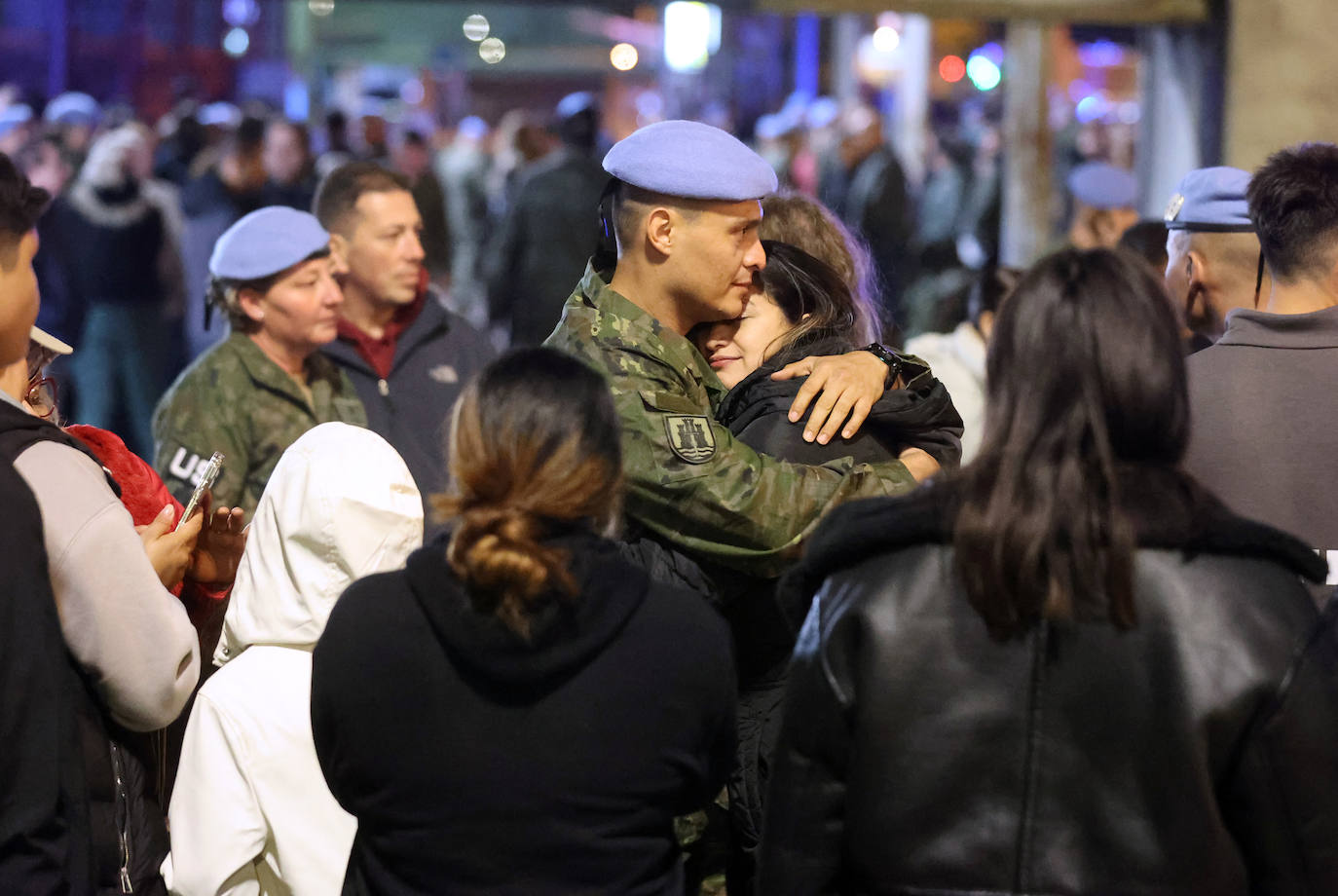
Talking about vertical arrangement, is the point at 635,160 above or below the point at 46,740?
above

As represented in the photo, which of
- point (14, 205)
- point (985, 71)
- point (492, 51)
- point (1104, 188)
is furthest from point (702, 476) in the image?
point (492, 51)

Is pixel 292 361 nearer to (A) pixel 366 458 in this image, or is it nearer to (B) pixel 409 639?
(A) pixel 366 458

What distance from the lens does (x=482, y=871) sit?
2.14m

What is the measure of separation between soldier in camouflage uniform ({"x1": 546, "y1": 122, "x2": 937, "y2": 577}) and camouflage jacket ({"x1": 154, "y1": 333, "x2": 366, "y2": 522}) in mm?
1911

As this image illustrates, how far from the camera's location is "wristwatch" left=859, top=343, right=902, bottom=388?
312 centimetres

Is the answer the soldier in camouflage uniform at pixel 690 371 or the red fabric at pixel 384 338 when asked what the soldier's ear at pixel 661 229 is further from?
the red fabric at pixel 384 338

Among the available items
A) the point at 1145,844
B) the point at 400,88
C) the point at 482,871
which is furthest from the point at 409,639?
the point at 400,88

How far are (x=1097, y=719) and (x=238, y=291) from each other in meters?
3.69

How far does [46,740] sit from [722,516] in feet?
4.07

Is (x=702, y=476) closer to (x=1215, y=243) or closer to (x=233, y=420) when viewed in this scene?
(x=1215, y=243)

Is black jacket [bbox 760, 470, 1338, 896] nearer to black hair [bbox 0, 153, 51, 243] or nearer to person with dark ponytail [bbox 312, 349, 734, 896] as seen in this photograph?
person with dark ponytail [bbox 312, 349, 734, 896]

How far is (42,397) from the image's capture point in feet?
10.2

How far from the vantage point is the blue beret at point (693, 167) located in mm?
3055

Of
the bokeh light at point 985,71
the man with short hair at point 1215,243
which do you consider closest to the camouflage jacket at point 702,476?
the man with short hair at point 1215,243
